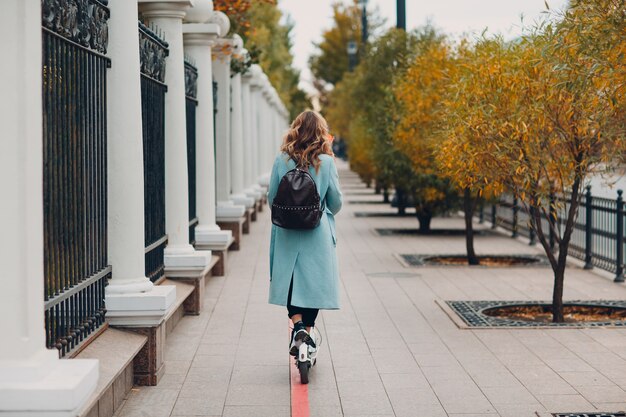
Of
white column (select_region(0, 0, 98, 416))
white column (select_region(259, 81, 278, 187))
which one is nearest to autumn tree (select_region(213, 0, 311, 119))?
white column (select_region(259, 81, 278, 187))

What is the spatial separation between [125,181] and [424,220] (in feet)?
47.2

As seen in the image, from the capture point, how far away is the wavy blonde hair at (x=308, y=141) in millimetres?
7770

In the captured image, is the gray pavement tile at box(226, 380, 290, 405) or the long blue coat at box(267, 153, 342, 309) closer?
the gray pavement tile at box(226, 380, 290, 405)

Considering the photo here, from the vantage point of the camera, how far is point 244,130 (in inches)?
875

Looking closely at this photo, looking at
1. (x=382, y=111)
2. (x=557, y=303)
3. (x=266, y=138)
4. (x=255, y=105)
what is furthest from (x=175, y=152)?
(x=266, y=138)

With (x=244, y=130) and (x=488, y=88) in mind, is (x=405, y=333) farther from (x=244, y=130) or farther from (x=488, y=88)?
(x=244, y=130)

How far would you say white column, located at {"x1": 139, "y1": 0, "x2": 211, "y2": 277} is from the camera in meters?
10.4

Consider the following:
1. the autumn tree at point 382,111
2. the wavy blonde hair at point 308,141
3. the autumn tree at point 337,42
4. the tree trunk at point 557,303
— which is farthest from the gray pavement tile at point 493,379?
the autumn tree at point 337,42

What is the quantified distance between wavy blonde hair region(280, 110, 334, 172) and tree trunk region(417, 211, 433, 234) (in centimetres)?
1345

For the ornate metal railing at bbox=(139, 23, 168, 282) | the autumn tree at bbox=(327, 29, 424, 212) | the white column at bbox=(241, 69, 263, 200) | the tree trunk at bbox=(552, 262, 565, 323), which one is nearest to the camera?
the ornate metal railing at bbox=(139, 23, 168, 282)

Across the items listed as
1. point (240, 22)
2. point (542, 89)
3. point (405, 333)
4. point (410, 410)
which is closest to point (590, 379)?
point (410, 410)

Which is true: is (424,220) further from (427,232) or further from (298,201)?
(298,201)

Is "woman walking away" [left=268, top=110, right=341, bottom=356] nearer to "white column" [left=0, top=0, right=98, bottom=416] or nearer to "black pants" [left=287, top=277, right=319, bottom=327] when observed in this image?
"black pants" [left=287, top=277, right=319, bottom=327]

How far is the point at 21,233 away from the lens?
4.70m
